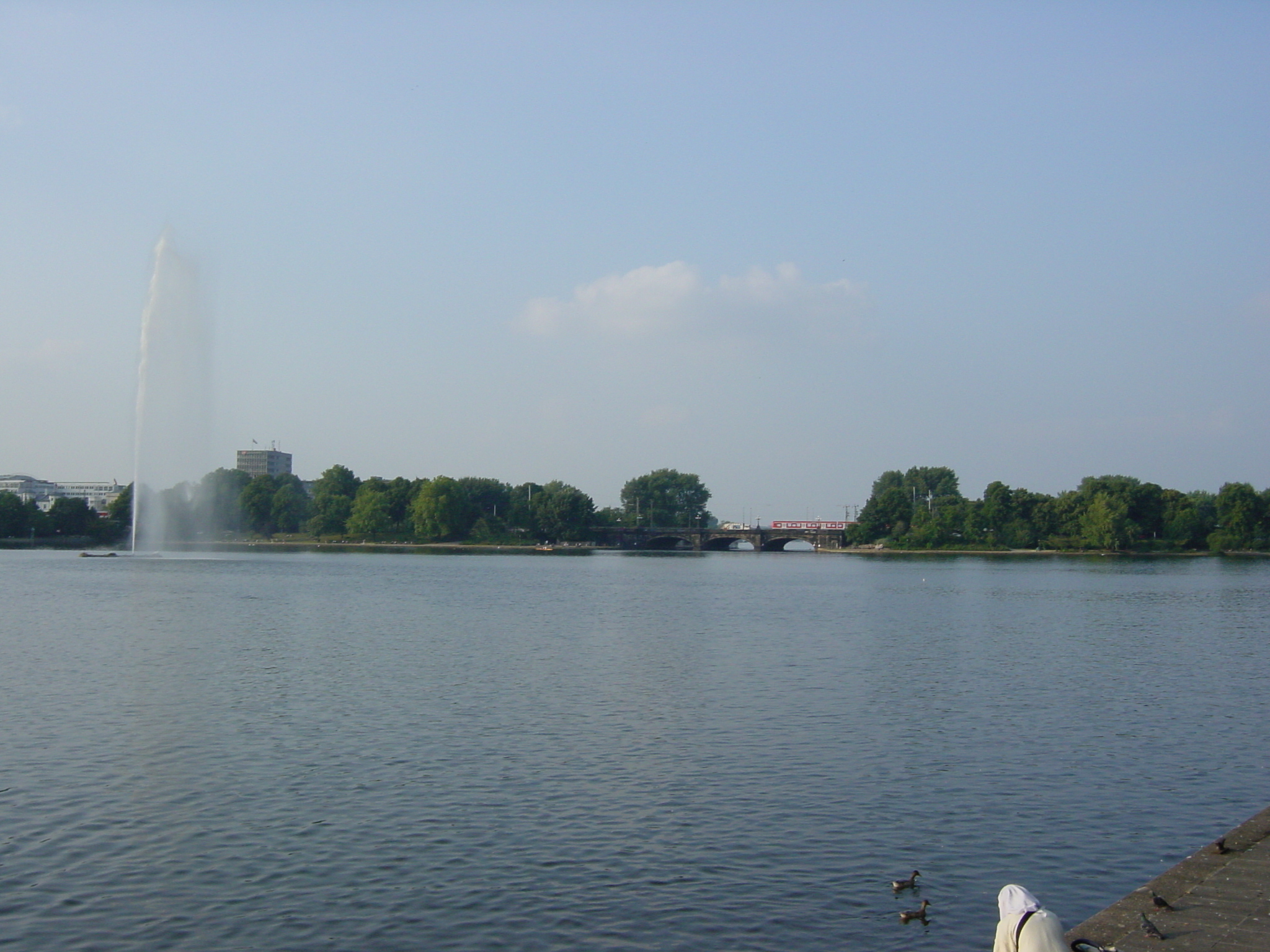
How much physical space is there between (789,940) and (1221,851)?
5.43m

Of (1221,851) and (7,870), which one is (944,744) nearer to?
(1221,851)

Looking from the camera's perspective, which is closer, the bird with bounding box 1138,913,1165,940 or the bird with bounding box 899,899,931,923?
the bird with bounding box 1138,913,1165,940

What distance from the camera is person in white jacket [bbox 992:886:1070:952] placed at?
6625mm

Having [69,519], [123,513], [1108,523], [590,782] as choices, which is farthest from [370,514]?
[590,782]

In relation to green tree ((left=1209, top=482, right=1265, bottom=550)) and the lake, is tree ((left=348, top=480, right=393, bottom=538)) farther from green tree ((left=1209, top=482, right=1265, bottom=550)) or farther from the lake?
the lake

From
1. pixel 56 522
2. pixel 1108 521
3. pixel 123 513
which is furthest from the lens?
pixel 56 522

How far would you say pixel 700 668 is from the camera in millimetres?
34656

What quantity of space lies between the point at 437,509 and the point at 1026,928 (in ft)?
618

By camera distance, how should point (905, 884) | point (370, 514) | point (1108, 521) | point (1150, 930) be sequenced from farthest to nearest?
point (370, 514) → point (1108, 521) → point (905, 884) → point (1150, 930)

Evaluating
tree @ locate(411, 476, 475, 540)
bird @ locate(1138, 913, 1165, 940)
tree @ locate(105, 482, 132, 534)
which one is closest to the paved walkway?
bird @ locate(1138, 913, 1165, 940)

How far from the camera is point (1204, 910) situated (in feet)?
37.0

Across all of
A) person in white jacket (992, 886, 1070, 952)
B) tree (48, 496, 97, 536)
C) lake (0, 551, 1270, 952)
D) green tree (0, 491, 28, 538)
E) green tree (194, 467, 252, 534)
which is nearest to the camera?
person in white jacket (992, 886, 1070, 952)

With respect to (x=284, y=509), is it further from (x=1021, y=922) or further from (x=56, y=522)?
(x=1021, y=922)

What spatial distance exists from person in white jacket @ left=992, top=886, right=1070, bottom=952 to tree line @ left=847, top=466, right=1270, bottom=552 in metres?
167
